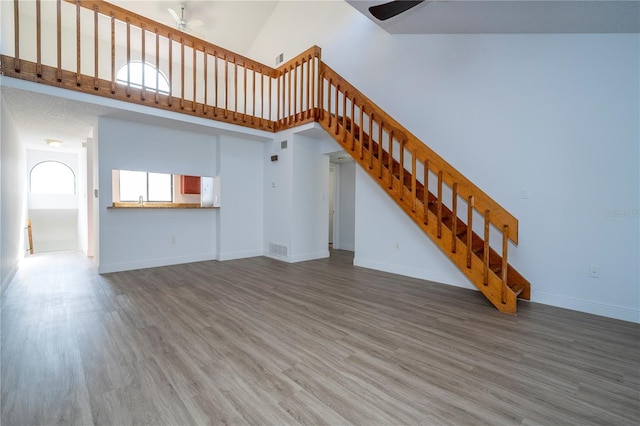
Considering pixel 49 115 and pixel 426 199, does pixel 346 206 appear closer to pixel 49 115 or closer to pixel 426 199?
pixel 426 199

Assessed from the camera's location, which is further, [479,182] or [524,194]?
[479,182]

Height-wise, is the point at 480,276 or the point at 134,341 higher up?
the point at 480,276

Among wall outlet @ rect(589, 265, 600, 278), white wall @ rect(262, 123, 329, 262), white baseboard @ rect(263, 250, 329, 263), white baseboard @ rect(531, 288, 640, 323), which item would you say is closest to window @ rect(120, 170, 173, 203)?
white wall @ rect(262, 123, 329, 262)

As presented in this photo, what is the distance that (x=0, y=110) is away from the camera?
10.6 feet

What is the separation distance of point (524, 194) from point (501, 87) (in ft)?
4.37

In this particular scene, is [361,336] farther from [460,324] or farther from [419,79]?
[419,79]

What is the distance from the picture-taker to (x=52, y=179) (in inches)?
302

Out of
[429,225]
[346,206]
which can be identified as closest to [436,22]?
[429,225]

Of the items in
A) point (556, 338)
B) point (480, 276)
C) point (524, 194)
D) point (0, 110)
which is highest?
point (0, 110)

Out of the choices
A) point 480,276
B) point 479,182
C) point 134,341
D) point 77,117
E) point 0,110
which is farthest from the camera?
point 77,117

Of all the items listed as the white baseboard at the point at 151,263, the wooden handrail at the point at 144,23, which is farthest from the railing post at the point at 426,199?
the white baseboard at the point at 151,263

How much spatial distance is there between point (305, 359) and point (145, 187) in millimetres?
5948

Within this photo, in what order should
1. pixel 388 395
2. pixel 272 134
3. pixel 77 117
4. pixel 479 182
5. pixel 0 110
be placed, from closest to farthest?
pixel 388 395, pixel 0 110, pixel 479 182, pixel 77 117, pixel 272 134

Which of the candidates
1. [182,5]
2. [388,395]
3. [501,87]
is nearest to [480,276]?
[388,395]
